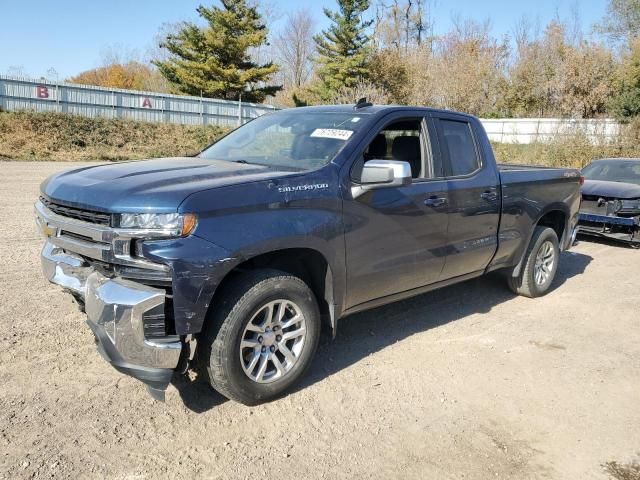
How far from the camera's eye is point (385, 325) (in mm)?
5098

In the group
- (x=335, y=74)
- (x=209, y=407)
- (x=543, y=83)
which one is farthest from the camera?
(x=335, y=74)

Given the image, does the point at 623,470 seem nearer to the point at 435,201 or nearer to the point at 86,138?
the point at 435,201

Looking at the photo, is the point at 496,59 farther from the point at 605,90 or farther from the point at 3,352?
the point at 3,352

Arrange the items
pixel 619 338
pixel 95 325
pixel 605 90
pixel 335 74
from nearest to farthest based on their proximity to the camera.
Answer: pixel 95 325 → pixel 619 338 → pixel 605 90 → pixel 335 74

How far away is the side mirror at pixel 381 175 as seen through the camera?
12.3 feet

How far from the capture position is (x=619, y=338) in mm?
5074

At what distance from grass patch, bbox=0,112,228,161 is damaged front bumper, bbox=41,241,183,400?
20.7 meters

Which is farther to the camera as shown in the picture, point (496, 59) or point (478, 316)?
point (496, 59)

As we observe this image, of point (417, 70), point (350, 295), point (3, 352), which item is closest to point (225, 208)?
point (350, 295)

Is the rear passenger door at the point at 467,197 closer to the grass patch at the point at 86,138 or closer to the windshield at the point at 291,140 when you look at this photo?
the windshield at the point at 291,140

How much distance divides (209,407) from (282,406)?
18.6 inches

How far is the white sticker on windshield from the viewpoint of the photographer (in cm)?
410

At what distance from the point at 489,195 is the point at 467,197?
0.39 m

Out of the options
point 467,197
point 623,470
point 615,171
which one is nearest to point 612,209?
point 615,171
